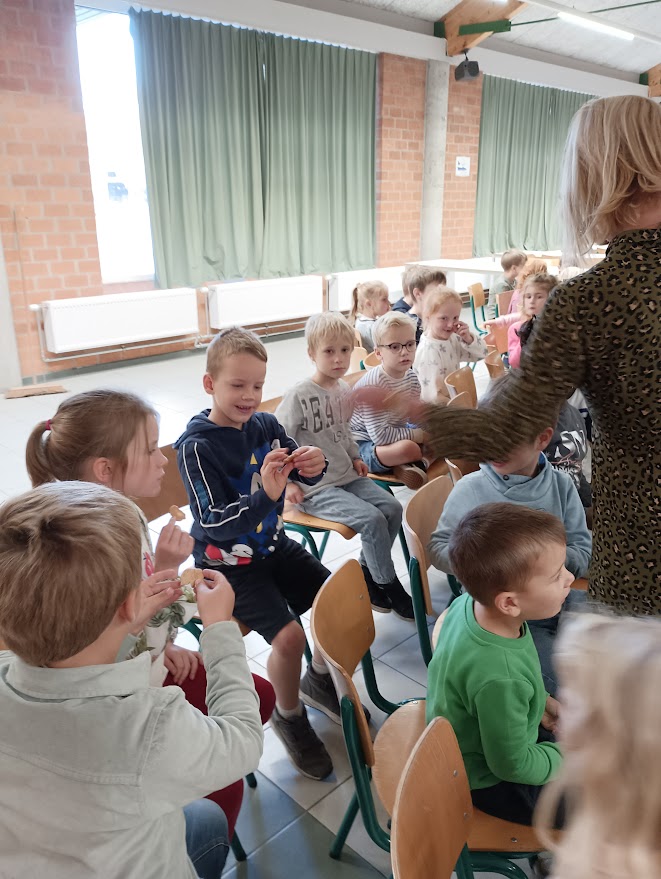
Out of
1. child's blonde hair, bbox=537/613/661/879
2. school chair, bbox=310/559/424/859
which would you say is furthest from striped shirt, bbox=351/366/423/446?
child's blonde hair, bbox=537/613/661/879

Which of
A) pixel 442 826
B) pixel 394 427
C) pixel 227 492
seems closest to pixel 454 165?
pixel 394 427

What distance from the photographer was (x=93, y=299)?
229 inches

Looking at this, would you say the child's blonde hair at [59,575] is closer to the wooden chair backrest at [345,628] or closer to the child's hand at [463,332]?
the wooden chair backrest at [345,628]

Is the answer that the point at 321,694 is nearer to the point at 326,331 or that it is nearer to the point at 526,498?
the point at 526,498

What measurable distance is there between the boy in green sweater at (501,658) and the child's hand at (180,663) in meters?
0.54

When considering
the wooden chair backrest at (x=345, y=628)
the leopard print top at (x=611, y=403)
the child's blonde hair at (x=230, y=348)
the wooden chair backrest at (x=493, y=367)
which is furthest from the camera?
the wooden chair backrest at (x=493, y=367)

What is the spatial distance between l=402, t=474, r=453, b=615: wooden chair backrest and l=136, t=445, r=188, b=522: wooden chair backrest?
811mm

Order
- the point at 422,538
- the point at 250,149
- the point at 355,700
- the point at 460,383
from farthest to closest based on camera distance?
the point at 250,149
the point at 460,383
the point at 422,538
the point at 355,700

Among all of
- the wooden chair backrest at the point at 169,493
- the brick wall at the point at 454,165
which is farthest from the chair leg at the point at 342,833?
the brick wall at the point at 454,165

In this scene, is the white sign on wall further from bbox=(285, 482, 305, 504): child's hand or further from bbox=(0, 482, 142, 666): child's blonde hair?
bbox=(0, 482, 142, 666): child's blonde hair

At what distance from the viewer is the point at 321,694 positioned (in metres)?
2.04

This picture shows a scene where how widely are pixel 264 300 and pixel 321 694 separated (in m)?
5.57

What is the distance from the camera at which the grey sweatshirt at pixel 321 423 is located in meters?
2.51

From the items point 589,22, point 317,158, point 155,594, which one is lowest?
point 155,594
